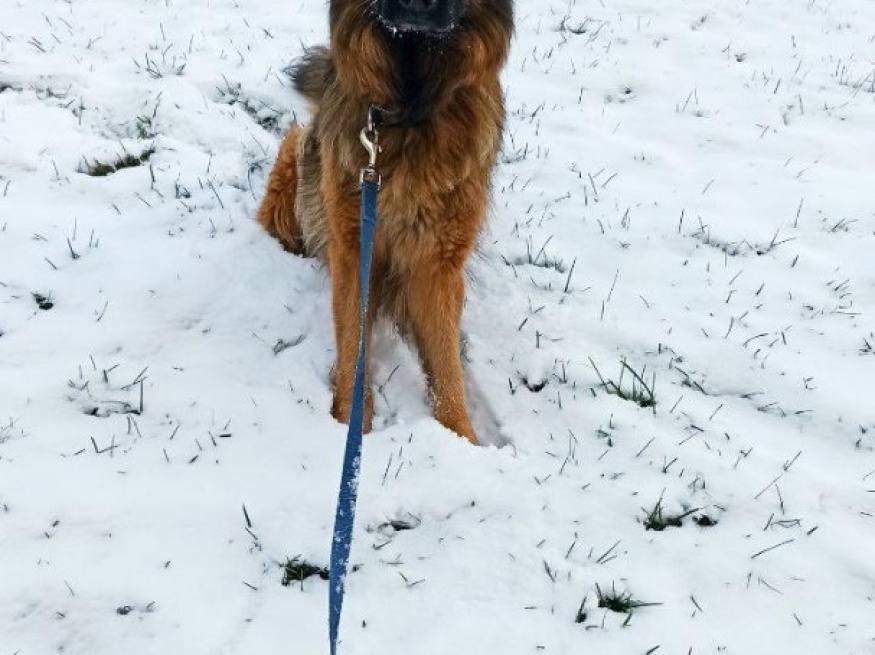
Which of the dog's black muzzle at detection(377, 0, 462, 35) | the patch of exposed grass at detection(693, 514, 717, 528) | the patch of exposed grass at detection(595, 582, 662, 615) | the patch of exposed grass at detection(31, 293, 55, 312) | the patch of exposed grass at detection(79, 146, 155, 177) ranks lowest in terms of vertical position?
the patch of exposed grass at detection(595, 582, 662, 615)

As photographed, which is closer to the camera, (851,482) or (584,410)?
(851,482)

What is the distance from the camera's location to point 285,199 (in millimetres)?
3582

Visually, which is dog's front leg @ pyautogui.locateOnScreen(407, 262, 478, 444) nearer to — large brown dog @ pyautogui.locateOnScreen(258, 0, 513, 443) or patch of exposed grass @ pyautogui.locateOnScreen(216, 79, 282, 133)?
large brown dog @ pyautogui.locateOnScreen(258, 0, 513, 443)

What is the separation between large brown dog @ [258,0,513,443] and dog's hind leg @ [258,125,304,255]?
1.60ft

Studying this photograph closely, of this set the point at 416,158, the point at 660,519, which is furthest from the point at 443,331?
the point at 660,519

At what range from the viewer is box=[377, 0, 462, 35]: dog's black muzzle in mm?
2129

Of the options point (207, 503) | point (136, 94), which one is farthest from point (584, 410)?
point (136, 94)

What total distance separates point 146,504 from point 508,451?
4.31ft

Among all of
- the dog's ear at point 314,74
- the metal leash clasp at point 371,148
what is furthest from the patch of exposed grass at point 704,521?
the dog's ear at point 314,74

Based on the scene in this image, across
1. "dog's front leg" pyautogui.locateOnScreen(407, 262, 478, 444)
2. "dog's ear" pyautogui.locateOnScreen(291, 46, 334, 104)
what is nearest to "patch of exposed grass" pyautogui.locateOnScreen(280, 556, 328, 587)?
"dog's front leg" pyautogui.locateOnScreen(407, 262, 478, 444)

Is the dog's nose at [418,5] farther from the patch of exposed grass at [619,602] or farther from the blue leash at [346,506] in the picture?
the patch of exposed grass at [619,602]

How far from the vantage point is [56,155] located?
3.98 metres

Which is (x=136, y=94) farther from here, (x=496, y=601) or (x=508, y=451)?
(x=496, y=601)

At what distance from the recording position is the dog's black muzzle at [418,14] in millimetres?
2129
